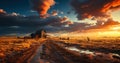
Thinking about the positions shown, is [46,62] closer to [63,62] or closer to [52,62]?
[52,62]

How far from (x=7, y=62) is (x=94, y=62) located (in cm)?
1219

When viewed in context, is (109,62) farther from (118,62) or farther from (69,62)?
(69,62)

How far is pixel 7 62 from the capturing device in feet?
74.2

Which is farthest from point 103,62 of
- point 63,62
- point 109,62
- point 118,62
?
point 63,62

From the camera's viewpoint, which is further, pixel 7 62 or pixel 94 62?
pixel 7 62

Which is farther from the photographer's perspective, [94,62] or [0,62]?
[0,62]

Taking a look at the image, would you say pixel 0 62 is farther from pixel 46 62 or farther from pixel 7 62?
pixel 46 62

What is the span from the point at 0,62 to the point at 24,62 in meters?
3.67

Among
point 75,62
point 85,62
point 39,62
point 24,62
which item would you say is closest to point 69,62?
point 75,62

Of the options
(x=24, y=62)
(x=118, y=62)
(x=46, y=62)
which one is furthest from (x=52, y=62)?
(x=118, y=62)

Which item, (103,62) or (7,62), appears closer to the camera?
(103,62)

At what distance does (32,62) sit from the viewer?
21.6 meters

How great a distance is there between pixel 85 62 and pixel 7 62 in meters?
11.0

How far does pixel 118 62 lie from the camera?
21656mm
